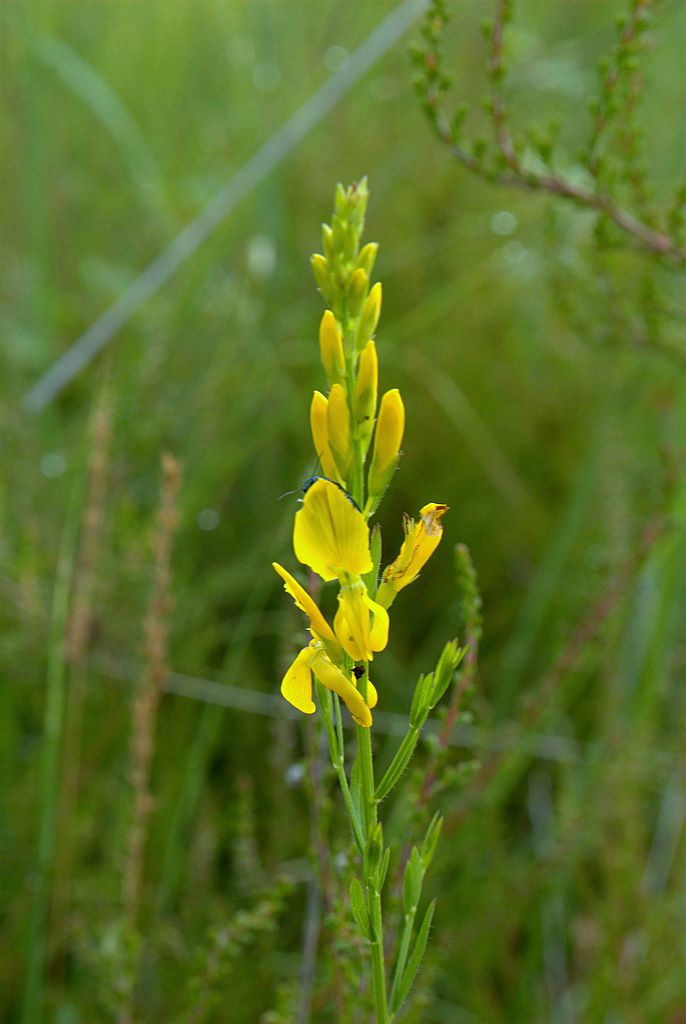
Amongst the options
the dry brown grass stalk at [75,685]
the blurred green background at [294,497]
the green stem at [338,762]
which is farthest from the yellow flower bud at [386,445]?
the dry brown grass stalk at [75,685]

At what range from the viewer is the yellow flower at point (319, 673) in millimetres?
511

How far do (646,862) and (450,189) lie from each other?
1509 millimetres

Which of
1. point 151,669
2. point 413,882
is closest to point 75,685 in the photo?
point 151,669

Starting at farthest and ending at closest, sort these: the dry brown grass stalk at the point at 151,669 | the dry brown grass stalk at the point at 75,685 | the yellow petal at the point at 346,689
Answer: the dry brown grass stalk at the point at 75,685 → the dry brown grass stalk at the point at 151,669 → the yellow petal at the point at 346,689

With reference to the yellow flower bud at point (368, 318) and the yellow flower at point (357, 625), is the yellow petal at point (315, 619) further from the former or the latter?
the yellow flower bud at point (368, 318)

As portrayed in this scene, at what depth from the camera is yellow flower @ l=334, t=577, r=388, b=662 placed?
51 centimetres

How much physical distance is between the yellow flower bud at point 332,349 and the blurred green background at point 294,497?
47cm

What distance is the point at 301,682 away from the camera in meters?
0.53

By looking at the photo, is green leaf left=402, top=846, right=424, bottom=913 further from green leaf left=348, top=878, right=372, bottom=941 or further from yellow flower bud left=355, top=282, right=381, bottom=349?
yellow flower bud left=355, top=282, right=381, bottom=349

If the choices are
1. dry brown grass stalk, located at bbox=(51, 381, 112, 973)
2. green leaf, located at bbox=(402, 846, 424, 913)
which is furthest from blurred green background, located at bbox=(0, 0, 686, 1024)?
green leaf, located at bbox=(402, 846, 424, 913)

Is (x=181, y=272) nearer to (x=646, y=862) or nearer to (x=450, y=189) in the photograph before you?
(x=450, y=189)

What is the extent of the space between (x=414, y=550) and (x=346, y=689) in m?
0.08

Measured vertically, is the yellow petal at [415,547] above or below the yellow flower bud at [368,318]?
below

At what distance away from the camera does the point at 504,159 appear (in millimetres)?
1188
